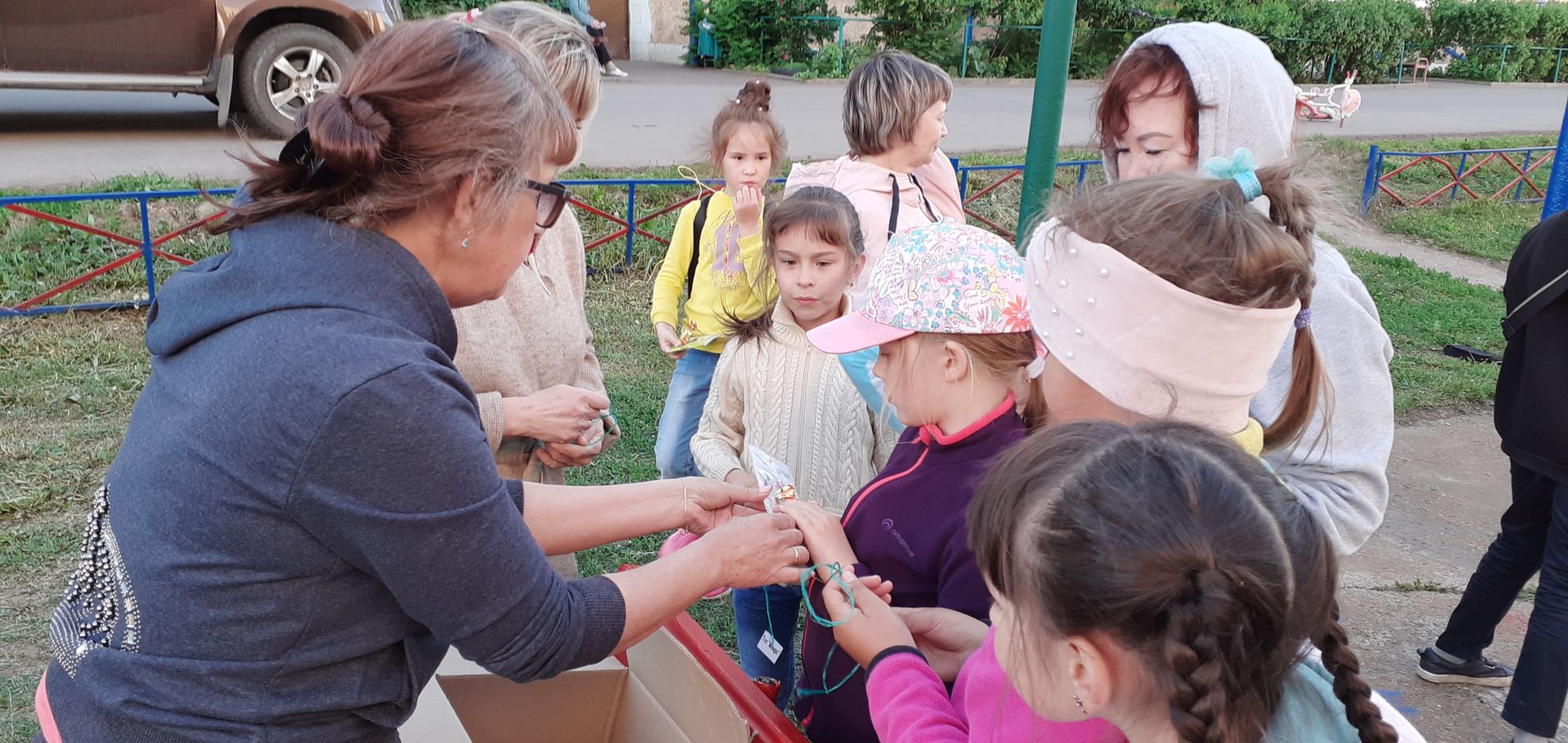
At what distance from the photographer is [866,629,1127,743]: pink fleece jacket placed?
135 centimetres

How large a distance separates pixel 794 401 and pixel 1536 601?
7.42 feet

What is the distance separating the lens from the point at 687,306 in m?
4.09

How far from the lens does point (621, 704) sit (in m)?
2.19

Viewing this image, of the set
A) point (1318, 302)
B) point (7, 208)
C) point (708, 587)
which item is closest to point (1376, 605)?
point (1318, 302)

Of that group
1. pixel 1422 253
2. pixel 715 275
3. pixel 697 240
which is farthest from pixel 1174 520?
pixel 1422 253

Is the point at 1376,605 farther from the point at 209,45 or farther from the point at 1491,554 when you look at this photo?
the point at 209,45

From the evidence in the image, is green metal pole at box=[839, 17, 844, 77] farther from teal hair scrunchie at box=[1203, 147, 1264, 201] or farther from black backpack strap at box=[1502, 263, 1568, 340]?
teal hair scrunchie at box=[1203, 147, 1264, 201]

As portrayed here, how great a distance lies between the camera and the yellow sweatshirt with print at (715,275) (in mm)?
3967

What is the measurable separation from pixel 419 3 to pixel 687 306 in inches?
562

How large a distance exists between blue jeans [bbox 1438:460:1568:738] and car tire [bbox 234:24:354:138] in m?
7.43

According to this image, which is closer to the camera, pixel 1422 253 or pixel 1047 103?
pixel 1047 103

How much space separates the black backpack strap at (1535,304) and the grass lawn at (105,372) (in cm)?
132

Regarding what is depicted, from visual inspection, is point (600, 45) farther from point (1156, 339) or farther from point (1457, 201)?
point (1156, 339)

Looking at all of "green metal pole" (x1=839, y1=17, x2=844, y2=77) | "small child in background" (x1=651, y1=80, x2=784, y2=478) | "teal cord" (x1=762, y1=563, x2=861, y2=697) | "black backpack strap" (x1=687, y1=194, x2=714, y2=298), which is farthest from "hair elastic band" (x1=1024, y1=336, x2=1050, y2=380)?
"green metal pole" (x1=839, y1=17, x2=844, y2=77)
